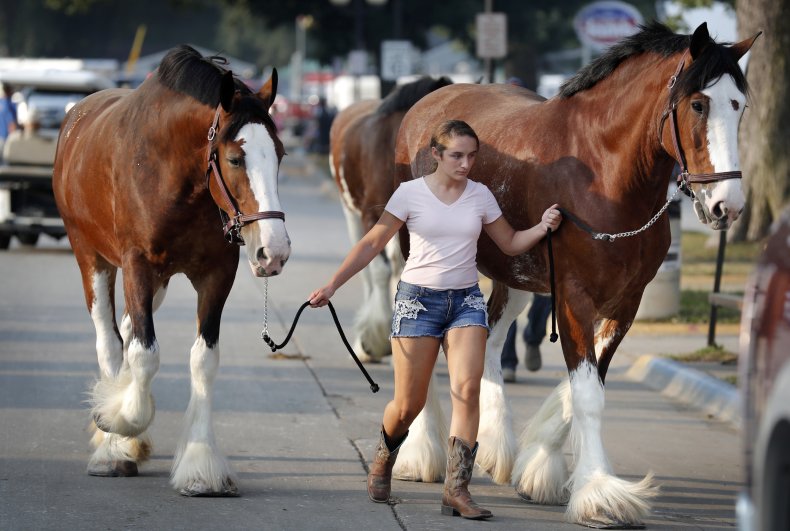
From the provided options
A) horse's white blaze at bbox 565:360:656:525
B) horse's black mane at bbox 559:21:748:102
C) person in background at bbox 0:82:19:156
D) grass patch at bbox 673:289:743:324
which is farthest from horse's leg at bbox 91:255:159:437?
person in background at bbox 0:82:19:156

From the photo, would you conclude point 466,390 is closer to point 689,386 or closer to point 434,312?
point 434,312

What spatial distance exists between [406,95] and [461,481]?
543cm

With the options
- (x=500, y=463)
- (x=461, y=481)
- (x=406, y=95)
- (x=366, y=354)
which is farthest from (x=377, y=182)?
(x=461, y=481)

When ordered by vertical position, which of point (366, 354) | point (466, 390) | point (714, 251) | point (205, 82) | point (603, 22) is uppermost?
point (603, 22)

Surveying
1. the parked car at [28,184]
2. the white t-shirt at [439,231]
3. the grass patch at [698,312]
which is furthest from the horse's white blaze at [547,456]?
the parked car at [28,184]

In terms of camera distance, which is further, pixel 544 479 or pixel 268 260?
pixel 544 479

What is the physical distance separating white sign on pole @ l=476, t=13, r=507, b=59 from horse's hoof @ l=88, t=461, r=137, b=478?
13.1 meters

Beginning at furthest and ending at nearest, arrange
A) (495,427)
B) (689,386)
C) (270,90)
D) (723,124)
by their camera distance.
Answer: (689,386) → (495,427) → (270,90) → (723,124)

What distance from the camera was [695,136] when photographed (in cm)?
635

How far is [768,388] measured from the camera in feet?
13.0

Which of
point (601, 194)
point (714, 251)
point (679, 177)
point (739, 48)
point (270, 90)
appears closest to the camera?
point (679, 177)

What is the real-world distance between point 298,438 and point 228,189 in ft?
7.52

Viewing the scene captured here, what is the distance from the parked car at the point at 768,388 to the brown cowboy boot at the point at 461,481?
264cm

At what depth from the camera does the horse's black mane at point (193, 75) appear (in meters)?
7.24
